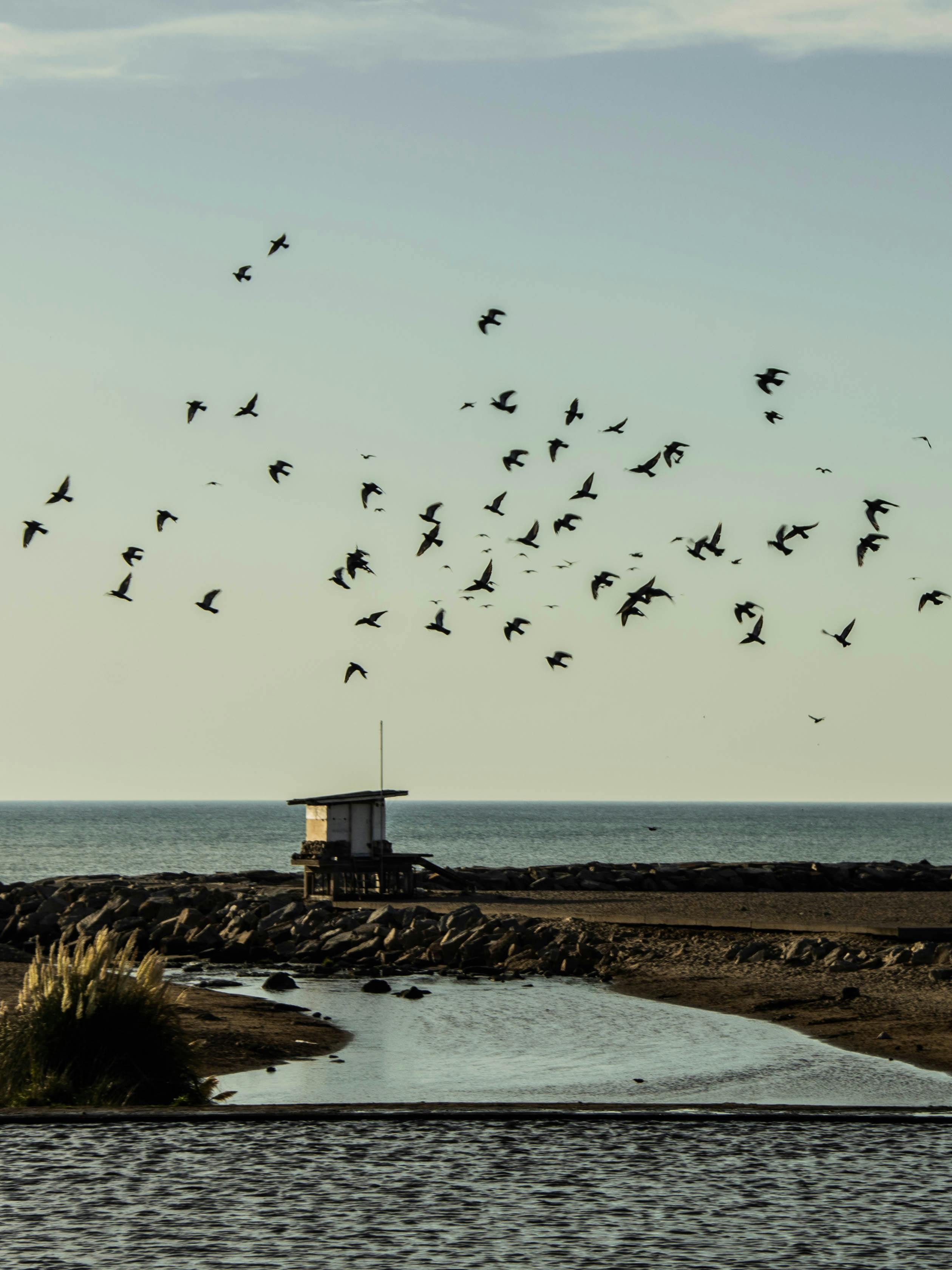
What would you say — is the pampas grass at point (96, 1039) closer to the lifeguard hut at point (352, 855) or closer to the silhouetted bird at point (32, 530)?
the silhouetted bird at point (32, 530)

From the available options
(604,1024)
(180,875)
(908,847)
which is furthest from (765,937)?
(908,847)

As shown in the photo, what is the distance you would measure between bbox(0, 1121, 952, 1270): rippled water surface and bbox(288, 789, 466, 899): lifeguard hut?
4191 cm

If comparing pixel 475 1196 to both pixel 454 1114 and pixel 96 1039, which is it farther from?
pixel 96 1039

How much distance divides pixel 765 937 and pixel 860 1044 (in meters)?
13.7

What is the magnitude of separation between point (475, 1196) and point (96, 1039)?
6470 millimetres

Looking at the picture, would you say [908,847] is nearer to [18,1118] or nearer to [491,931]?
[491,931]

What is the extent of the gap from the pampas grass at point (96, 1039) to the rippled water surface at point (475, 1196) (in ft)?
7.82

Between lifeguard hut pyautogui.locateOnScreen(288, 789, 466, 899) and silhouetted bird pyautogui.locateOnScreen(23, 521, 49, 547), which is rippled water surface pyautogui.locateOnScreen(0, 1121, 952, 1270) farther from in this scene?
lifeguard hut pyautogui.locateOnScreen(288, 789, 466, 899)

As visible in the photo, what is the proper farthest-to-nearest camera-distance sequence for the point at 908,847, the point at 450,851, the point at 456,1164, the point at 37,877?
1. the point at 908,847
2. the point at 450,851
3. the point at 37,877
4. the point at 456,1164

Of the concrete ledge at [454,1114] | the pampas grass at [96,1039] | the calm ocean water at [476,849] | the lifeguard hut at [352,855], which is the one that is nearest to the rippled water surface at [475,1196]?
the concrete ledge at [454,1114]

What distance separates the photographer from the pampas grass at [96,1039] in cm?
1522

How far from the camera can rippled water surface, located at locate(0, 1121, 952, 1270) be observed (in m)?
8.93

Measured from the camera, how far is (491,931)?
3816 centimetres

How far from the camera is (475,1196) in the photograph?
10.4 metres
